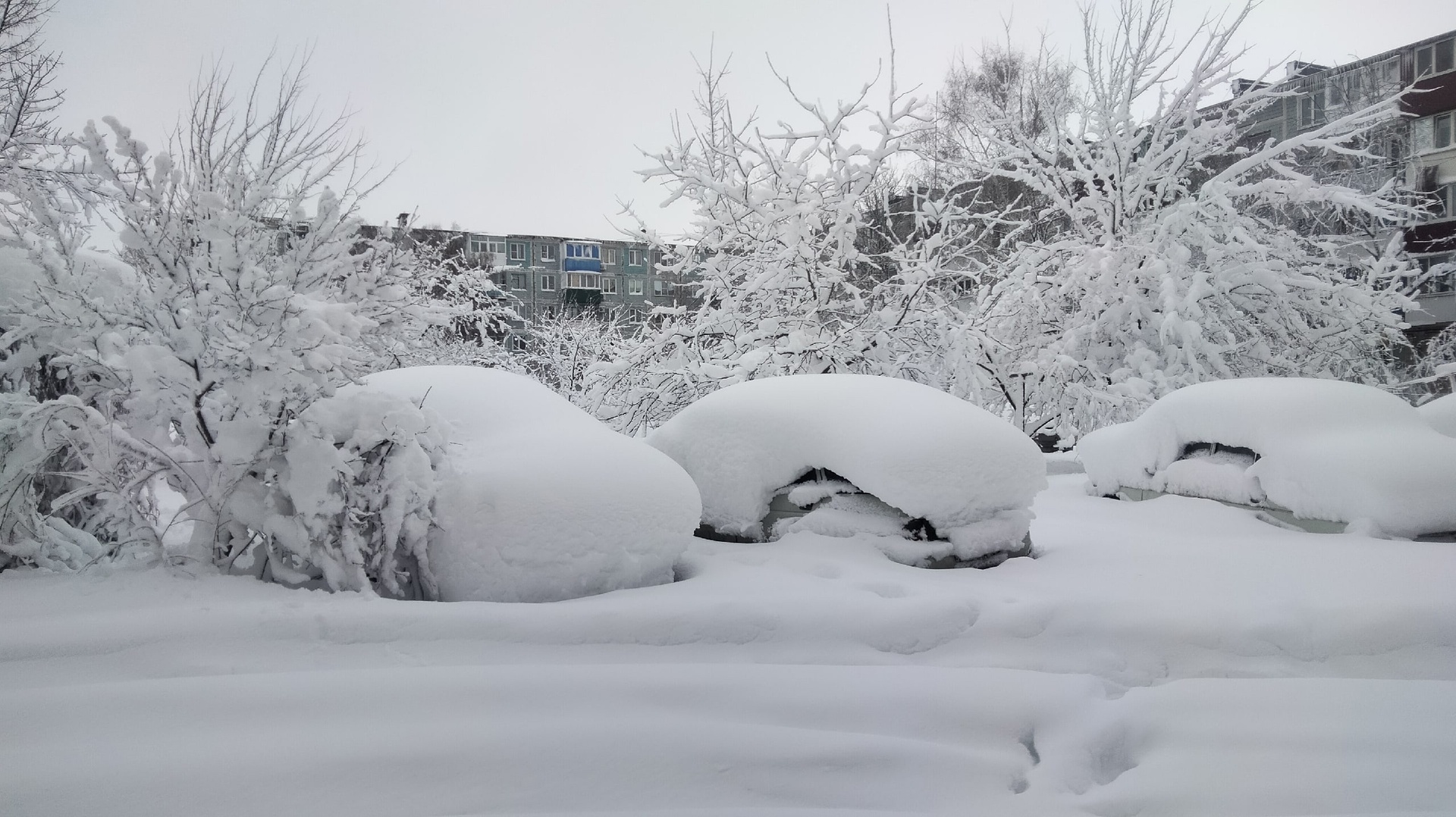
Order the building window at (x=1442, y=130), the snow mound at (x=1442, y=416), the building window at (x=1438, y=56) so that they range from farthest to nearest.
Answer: the building window at (x=1442, y=130) → the building window at (x=1438, y=56) → the snow mound at (x=1442, y=416)

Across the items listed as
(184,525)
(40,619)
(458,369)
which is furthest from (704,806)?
(184,525)

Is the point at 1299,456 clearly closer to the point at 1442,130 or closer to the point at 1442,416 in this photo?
the point at 1442,416

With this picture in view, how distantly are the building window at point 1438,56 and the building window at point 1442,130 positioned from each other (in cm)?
157

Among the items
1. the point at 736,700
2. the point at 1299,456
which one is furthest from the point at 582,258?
the point at 736,700

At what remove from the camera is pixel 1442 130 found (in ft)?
97.5

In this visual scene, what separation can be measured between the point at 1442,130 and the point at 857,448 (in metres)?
35.8

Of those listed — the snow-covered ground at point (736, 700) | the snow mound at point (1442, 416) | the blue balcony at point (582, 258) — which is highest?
the blue balcony at point (582, 258)

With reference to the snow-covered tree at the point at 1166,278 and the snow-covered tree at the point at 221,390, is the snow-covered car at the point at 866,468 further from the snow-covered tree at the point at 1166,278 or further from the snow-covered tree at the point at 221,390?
the snow-covered tree at the point at 1166,278

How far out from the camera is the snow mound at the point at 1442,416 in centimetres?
626

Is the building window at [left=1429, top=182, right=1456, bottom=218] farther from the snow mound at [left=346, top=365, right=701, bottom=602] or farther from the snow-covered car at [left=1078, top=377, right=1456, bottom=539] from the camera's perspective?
the snow mound at [left=346, top=365, right=701, bottom=602]

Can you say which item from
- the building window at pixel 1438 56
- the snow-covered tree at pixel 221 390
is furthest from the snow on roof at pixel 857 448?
the building window at pixel 1438 56

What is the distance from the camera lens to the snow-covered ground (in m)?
2.36

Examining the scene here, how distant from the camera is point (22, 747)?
7.68 feet

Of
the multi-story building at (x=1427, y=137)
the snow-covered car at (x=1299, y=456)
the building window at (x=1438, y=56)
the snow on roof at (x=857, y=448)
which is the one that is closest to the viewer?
the snow on roof at (x=857, y=448)
